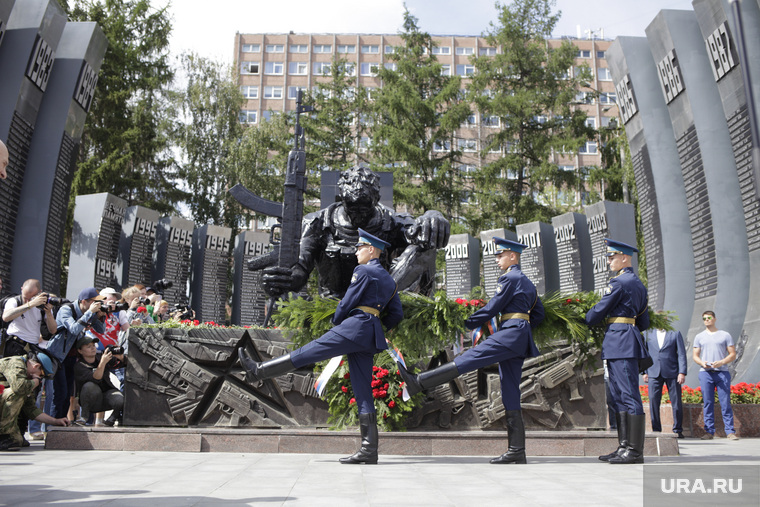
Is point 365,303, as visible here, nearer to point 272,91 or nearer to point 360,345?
point 360,345

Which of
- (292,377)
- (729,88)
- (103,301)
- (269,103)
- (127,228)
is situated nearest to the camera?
(292,377)

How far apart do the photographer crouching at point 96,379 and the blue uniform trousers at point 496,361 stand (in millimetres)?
3868

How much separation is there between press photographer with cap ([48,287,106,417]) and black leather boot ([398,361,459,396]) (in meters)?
3.66

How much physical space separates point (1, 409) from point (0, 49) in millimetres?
8945

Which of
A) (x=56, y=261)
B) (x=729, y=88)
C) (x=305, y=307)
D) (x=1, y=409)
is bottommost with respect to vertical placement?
(x=1, y=409)

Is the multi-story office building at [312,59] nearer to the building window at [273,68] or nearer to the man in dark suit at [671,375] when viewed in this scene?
the building window at [273,68]

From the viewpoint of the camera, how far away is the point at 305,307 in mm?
5703

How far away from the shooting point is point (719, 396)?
8477 millimetres

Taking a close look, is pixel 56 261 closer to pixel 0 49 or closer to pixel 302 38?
pixel 0 49

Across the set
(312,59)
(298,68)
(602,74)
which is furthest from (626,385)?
(602,74)

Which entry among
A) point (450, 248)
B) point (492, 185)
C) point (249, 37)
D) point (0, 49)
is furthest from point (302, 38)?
point (0, 49)

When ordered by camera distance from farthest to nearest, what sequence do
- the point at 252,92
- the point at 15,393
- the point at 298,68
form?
the point at 298,68, the point at 252,92, the point at 15,393

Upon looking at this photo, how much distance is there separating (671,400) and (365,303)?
5.73 metres

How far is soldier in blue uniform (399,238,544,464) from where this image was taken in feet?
16.9
